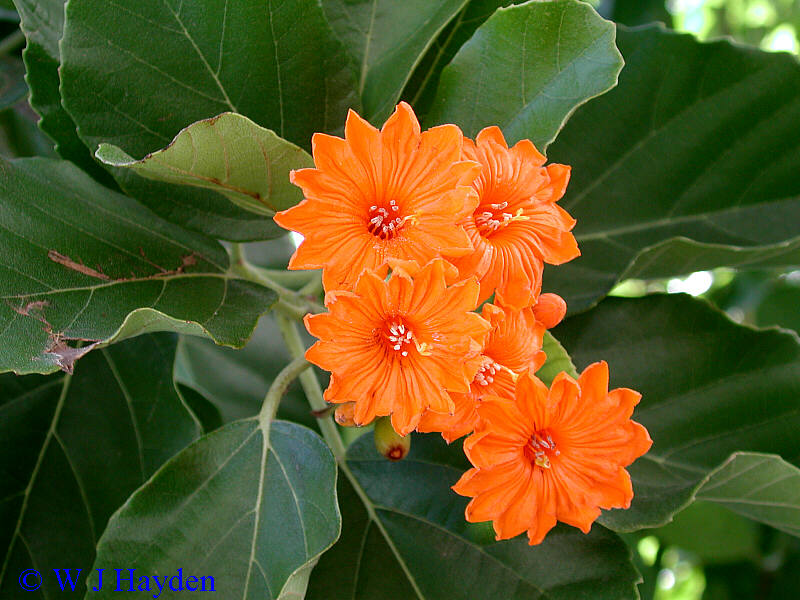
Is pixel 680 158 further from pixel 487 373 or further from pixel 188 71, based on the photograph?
pixel 188 71

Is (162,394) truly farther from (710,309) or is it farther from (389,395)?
(710,309)

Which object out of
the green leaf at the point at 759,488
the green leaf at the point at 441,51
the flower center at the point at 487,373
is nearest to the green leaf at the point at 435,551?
the green leaf at the point at 759,488

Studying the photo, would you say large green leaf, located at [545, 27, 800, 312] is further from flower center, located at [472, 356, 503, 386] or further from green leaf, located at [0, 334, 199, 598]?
green leaf, located at [0, 334, 199, 598]

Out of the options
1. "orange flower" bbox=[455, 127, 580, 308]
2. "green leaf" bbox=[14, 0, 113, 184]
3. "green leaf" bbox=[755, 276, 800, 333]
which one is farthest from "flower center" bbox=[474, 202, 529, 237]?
"green leaf" bbox=[755, 276, 800, 333]

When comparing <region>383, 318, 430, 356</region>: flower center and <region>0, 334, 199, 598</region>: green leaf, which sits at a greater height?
<region>383, 318, 430, 356</region>: flower center

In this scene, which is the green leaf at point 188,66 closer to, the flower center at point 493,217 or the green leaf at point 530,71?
the green leaf at point 530,71
